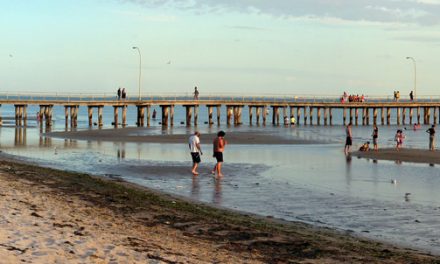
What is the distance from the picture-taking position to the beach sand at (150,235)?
28.5 feet

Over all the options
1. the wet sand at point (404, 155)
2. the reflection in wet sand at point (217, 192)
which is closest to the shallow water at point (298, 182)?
the reflection in wet sand at point (217, 192)

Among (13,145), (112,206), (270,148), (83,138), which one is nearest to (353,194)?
(112,206)

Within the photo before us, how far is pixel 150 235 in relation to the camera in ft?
33.6

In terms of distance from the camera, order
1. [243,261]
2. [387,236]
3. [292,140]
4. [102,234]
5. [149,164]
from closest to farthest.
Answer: [243,261] → [102,234] → [387,236] → [149,164] → [292,140]

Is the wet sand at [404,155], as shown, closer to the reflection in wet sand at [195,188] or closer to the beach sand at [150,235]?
the reflection in wet sand at [195,188]

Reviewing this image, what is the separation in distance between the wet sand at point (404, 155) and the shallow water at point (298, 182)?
1306 mm

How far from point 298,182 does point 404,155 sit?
1141 centimetres

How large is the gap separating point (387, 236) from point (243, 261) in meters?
4.05

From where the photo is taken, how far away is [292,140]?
42.9 metres

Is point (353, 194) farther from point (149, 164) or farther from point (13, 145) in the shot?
point (13, 145)

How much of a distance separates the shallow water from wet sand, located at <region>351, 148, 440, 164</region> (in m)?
1.31

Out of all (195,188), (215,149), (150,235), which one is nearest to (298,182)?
(215,149)

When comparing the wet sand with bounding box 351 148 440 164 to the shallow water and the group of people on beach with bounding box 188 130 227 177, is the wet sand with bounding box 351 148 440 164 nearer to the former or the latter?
the shallow water

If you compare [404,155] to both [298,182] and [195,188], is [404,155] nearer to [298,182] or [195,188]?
[298,182]
